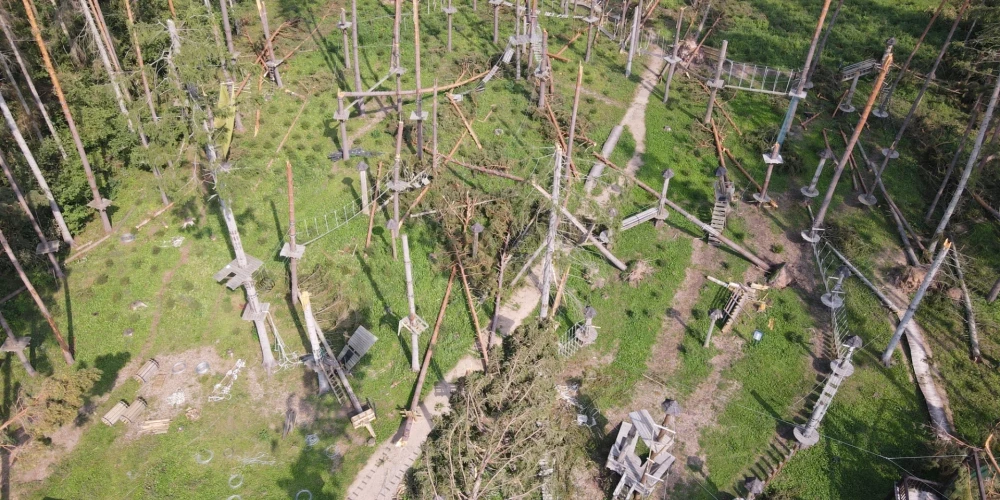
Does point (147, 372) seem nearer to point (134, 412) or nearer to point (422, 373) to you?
point (134, 412)

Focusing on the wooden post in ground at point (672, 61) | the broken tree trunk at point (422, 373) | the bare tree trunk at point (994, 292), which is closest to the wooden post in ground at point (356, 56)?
the broken tree trunk at point (422, 373)

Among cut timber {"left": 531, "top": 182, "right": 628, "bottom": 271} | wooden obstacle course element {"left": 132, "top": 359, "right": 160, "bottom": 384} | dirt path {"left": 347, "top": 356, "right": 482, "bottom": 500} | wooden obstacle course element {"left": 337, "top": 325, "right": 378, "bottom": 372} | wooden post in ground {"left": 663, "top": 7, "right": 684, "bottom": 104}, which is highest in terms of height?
wooden post in ground {"left": 663, "top": 7, "right": 684, "bottom": 104}

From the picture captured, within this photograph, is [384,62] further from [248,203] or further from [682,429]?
[682,429]

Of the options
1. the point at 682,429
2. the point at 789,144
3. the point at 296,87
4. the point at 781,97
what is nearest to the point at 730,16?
the point at 781,97

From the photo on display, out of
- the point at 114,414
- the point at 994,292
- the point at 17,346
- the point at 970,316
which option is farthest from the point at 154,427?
the point at 994,292

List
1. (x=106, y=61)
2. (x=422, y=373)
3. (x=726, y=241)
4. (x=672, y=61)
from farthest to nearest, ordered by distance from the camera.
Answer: (x=672, y=61), (x=726, y=241), (x=106, y=61), (x=422, y=373)

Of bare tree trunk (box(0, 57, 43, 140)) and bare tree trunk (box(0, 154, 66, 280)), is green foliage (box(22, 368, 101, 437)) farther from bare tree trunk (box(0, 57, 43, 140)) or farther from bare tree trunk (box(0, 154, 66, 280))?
bare tree trunk (box(0, 57, 43, 140))

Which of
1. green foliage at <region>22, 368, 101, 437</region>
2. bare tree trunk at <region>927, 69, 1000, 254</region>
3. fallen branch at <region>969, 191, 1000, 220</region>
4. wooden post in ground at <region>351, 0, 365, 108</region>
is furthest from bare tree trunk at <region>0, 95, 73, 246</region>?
fallen branch at <region>969, 191, 1000, 220</region>
